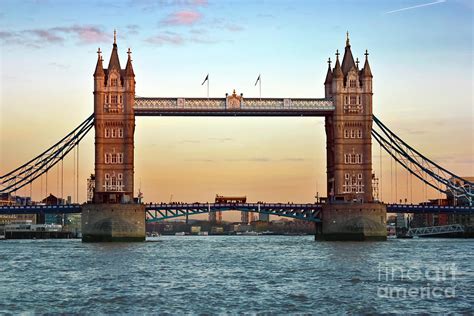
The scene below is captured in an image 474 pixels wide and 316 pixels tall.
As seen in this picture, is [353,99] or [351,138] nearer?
[351,138]

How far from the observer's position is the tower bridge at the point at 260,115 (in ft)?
442

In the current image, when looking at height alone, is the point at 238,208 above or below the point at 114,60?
below

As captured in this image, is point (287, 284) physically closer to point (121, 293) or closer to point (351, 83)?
point (121, 293)

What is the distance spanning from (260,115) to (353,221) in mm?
22333

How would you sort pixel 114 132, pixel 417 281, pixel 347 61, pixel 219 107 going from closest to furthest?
pixel 417 281
pixel 219 107
pixel 114 132
pixel 347 61

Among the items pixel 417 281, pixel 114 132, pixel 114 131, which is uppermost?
pixel 114 131

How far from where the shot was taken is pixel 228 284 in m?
60.8

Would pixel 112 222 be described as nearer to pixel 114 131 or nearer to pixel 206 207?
pixel 114 131

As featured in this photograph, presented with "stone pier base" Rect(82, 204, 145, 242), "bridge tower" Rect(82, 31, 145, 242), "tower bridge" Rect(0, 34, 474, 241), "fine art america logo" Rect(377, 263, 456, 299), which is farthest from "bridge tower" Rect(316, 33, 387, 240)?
"fine art america logo" Rect(377, 263, 456, 299)

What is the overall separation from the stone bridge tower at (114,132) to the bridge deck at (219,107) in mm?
2508

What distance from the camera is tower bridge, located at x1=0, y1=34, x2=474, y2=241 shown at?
442ft

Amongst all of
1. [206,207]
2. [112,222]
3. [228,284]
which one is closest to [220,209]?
[206,207]

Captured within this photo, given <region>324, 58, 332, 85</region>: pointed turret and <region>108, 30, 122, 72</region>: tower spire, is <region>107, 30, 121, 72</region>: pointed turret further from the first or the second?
<region>324, 58, 332, 85</region>: pointed turret

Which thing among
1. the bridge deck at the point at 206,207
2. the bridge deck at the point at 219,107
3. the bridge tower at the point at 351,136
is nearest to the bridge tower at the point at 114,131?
the bridge deck at the point at 219,107
